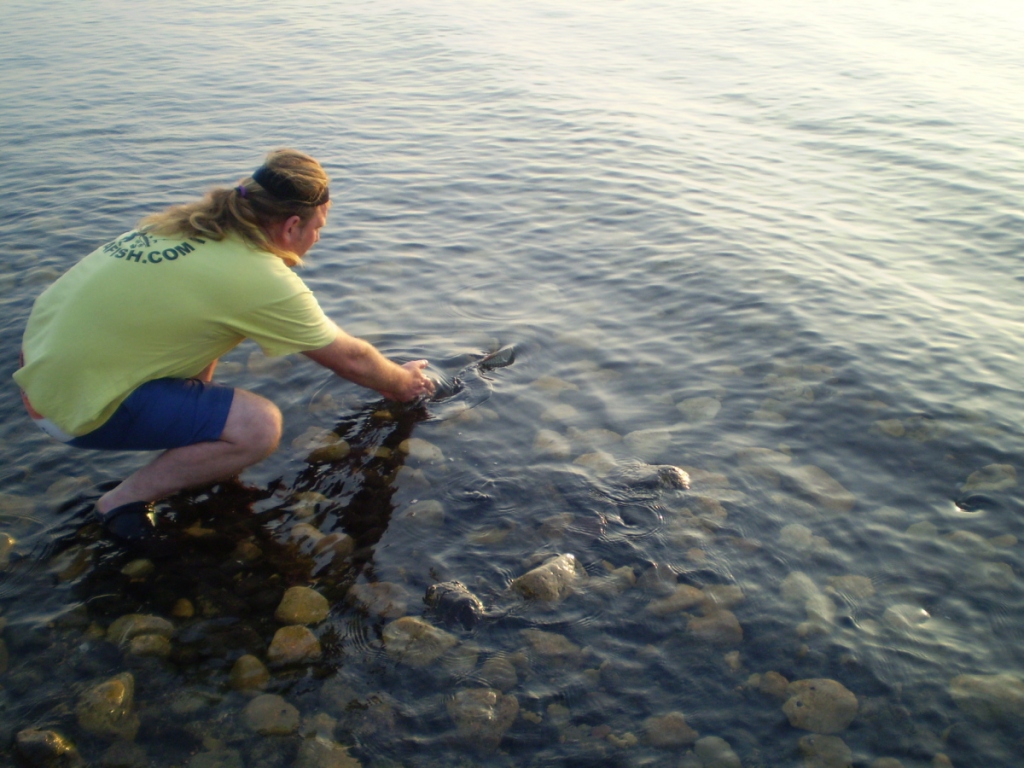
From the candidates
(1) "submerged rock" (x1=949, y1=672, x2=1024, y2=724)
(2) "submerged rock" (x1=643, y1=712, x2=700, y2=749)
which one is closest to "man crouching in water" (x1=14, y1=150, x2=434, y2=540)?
(2) "submerged rock" (x1=643, y1=712, x2=700, y2=749)

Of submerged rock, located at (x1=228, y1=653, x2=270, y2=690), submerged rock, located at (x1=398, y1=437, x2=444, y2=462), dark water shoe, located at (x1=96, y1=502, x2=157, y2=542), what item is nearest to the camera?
submerged rock, located at (x1=228, y1=653, x2=270, y2=690)

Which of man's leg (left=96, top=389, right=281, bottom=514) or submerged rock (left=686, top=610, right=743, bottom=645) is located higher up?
man's leg (left=96, top=389, right=281, bottom=514)

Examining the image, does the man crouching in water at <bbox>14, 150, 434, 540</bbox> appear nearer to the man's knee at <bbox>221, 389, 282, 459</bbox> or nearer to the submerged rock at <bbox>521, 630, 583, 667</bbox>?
the man's knee at <bbox>221, 389, 282, 459</bbox>

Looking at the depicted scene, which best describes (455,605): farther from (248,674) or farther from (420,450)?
(420,450)

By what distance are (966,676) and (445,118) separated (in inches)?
503

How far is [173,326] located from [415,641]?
2.01 metres

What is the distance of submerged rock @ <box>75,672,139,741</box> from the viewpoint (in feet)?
10.9

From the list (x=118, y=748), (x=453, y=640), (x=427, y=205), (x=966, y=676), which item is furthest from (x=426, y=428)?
(x=427, y=205)

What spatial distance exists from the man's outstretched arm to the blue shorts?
2.01ft

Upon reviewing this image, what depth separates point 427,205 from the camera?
1005 cm

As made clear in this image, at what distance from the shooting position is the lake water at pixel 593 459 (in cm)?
353

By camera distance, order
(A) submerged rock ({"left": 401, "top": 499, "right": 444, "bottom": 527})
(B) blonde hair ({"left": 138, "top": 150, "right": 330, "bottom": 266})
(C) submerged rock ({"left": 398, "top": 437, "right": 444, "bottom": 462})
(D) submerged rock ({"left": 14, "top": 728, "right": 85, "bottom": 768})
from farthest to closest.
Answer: (C) submerged rock ({"left": 398, "top": 437, "right": 444, "bottom": 462}), (A) submerged rock ({"left": 401, "top": 499, "right": 444, "bottom": 527}), (B) blonde hair ({"left": 138, "top": 150, "right": 330, "bottom": 266}), (D) submerged rock ({"left": 14, "top": 728, "right": 85, "bottom": 768})

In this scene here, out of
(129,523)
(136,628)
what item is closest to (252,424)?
(129,523)

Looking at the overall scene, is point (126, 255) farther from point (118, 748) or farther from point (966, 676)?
point (966, 676)
